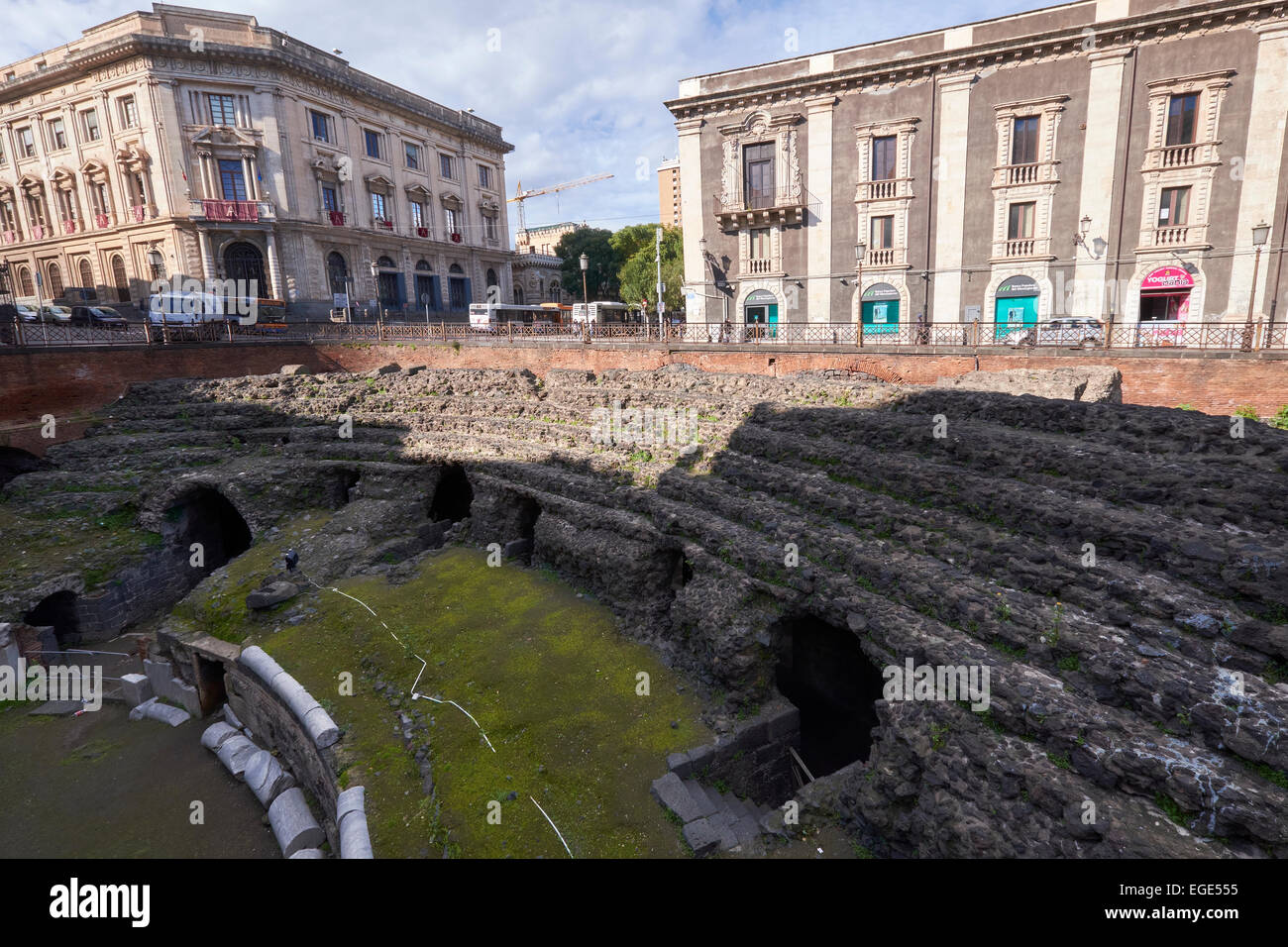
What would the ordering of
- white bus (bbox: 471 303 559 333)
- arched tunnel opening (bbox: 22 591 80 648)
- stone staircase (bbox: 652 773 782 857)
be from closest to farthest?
stone staircase (bbox: 652 773 782 857) < arched tunnel opening (bbox: 22 591 80 648) < white bus (bbox: 471 303 559 333)

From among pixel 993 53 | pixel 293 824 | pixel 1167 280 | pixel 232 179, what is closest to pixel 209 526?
pixel 293 824

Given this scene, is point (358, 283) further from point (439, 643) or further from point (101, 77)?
point (439, 643)

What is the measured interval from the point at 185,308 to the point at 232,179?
37.9 ft

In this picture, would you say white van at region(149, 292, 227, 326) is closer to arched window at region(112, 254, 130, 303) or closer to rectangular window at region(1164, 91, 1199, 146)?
arched window at region(112, 254, 130, 303)

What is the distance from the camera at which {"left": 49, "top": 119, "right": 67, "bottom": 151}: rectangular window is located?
3884 centimetres

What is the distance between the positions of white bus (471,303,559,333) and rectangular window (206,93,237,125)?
16.4 metres

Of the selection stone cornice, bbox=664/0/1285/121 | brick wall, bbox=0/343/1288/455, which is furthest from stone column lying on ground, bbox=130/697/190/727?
stone cornice, bbox=664/0/1285/121

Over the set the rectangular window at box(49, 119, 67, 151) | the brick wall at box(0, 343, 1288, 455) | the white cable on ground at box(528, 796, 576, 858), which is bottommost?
the white cable on ground at box(528, 796, 576, 858)

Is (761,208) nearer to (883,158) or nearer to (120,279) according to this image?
(883,158)

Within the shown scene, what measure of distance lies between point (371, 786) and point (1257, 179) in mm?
31985

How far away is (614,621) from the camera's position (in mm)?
11633

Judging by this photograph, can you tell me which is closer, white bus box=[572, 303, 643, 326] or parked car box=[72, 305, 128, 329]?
parked car box=[72, 305, 128, 329]

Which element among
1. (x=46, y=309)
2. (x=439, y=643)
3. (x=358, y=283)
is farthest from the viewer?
(x=358, y=283)
